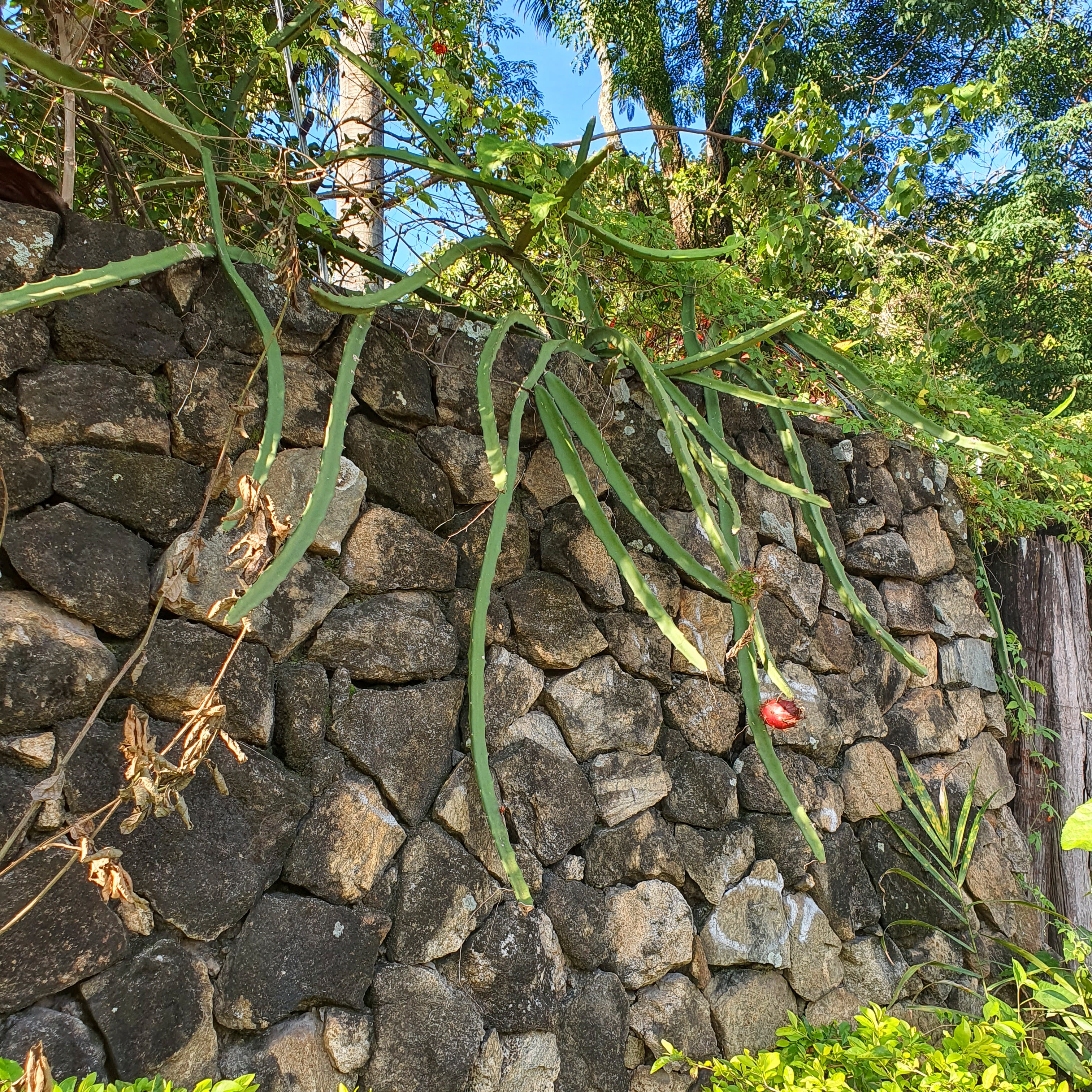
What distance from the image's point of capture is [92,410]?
1.35 metres

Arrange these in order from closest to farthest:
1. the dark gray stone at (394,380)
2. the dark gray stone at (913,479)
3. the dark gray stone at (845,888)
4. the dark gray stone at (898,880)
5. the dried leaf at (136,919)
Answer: the dried leaf at (136,919) < the dark gray stone at (394,380) < the dark gray stone at (845,888) < the dark gray stone at (898,880) < the dark gray stone at (913,479)

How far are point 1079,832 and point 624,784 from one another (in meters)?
1.12

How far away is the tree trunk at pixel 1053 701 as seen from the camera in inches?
106

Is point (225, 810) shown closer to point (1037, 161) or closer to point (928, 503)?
point (928, 503)

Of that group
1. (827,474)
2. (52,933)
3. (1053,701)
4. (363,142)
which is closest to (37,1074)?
(52,933)

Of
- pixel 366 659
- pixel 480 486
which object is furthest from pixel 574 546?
pixel 366 659

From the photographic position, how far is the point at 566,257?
6.32 ft

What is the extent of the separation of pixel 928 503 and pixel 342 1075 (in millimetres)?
2462

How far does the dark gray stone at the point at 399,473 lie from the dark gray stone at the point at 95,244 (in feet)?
1.59

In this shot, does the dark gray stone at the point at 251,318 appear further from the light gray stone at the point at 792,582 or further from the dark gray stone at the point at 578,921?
the light gray stone at the point at 792,582

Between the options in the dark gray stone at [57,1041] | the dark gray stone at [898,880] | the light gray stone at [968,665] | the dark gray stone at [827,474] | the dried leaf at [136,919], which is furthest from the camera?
the light gray stone at [968,665]

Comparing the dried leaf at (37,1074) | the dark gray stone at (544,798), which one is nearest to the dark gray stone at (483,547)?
the dark gray stone at (544,798)

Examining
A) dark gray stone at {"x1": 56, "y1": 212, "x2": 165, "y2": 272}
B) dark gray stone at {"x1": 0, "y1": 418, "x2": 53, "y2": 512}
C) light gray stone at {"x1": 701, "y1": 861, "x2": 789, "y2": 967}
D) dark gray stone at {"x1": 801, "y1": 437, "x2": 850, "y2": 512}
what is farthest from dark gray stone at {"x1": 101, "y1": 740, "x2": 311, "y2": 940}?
dark gray stone at {"x1": 801, "y1": 437, "x2": 850, "y2": 512}

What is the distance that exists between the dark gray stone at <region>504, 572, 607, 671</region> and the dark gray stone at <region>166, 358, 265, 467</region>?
0.66m
